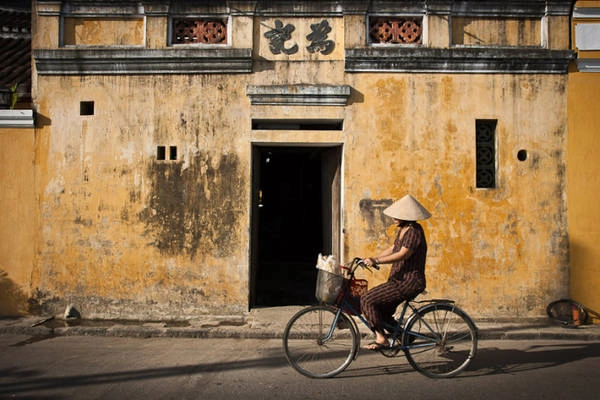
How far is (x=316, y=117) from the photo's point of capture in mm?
7430

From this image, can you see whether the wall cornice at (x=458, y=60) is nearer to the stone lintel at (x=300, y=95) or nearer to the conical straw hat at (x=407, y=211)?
the stone lintel at (x=300, y=95)

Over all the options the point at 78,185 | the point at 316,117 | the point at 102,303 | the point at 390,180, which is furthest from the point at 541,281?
the point at 78,185

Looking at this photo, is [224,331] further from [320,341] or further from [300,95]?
[300,95]

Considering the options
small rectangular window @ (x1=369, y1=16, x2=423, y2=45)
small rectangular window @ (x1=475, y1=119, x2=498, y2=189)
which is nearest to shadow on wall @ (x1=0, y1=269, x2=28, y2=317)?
small rectangular window @ (x1=369, y1=16, x2=423, y2=45)

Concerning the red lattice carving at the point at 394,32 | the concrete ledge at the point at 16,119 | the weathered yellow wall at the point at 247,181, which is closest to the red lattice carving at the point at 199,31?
the weathered yellow wall at the point at 247,181

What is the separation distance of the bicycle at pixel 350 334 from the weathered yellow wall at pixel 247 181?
2292mm

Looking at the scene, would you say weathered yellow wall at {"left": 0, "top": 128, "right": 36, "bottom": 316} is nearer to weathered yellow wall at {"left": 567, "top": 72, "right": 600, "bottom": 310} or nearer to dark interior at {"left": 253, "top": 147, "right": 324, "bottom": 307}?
dark interior at {"left": 253, "top": 147, "right": 324, "bottom": 307}

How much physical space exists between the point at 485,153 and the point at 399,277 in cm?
366

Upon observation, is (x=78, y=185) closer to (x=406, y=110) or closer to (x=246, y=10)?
(x=246, y=10)

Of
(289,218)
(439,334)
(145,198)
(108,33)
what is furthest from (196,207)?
(289,218)

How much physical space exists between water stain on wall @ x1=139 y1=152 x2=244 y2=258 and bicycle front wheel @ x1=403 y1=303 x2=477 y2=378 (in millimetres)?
3378

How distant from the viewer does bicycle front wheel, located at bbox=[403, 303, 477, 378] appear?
496cm

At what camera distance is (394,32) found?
7621 millimetres

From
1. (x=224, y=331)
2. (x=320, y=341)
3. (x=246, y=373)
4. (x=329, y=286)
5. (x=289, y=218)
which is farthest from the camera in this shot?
(x=289, y=218)
